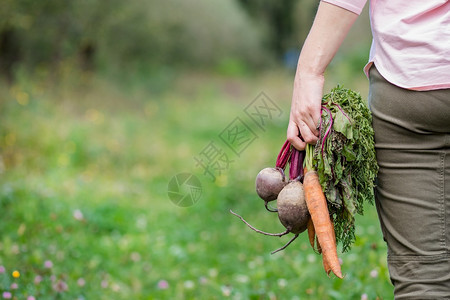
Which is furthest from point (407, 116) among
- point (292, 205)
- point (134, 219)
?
point (134, 219)

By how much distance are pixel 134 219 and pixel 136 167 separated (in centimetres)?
194

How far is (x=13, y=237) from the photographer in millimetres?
4109

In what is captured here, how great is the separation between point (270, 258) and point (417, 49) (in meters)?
2.67

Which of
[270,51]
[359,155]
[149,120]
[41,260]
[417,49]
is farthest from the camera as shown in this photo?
[270,51]

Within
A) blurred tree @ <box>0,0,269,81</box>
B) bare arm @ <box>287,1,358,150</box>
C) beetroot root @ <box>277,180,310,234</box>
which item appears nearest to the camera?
bare arm @ <box>287,1,358,150</box>

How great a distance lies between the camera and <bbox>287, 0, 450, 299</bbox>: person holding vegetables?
1.60 metres

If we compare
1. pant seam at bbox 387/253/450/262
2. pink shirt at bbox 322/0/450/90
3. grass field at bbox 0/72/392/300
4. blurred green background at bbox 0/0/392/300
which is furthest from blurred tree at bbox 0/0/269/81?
pant seam at bbox 387/253/450/262

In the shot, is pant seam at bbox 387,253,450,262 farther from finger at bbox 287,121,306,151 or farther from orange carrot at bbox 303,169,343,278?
finger at bbox 287,121,306,151

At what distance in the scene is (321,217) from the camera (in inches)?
71.1

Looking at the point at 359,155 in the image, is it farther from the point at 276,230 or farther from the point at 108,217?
the point at 108,217

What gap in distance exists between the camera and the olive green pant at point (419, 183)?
1631 mm

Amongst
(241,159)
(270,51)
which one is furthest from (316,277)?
(270,51)

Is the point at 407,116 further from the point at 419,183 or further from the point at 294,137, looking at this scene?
the point at 294,137

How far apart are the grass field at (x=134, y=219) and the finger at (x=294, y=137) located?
1.40 m
